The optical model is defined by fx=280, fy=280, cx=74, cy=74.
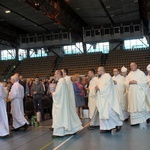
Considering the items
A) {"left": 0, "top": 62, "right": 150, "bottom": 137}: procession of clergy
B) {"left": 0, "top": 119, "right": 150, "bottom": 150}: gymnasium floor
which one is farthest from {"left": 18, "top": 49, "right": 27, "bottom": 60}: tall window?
{"left": 0, "top": 119, "right": 150, "bottom": 150}: gymnasium floor

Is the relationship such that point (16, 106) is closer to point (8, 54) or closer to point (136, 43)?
point (136, 43)

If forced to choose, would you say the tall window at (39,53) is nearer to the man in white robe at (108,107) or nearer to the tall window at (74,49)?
the tall window at (74,49)

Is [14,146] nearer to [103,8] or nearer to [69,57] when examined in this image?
[103,8]

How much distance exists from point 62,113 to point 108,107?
4.10 feet

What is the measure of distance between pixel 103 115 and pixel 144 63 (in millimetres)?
16807

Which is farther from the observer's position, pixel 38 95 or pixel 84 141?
pixel 38 95

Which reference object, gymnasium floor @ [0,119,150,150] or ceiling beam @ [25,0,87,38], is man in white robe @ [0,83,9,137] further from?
ceiling beam @ [25,0,87,38]

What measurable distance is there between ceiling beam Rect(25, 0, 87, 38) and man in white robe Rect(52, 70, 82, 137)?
8581 mm

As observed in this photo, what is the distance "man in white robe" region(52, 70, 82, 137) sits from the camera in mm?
7371

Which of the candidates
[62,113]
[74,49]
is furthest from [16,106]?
[74,49]

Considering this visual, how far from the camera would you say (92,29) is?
2758 cm

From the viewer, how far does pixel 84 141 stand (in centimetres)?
679

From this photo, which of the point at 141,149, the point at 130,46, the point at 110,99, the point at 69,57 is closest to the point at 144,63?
the point at 130,46

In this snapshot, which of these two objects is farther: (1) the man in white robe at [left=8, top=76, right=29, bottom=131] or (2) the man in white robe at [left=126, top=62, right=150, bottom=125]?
(1) the man in white robe at [left=8, top=76, right=29, bottom=131]
